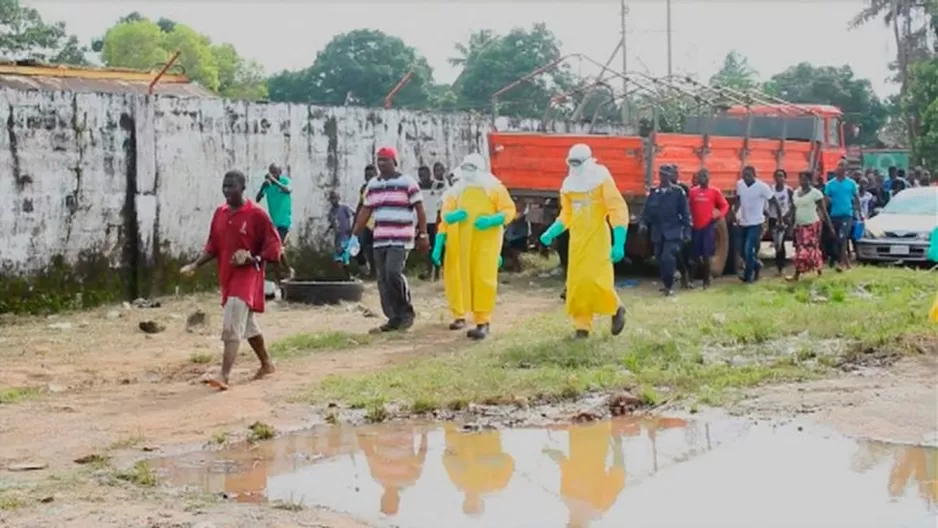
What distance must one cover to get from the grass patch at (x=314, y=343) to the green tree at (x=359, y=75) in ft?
126

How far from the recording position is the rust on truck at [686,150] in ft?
49.2

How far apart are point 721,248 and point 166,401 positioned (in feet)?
31.8

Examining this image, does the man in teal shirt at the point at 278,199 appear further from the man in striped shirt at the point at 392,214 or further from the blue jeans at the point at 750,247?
the blue jeans at the point at 750,247

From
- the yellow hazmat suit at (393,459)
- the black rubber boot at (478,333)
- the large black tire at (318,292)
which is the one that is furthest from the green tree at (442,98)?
the yellow hazmat suit at (393,459)

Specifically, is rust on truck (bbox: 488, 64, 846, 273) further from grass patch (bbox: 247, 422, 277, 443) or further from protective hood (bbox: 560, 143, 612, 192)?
grass patch (bbox: 247, 422, 277, 443)

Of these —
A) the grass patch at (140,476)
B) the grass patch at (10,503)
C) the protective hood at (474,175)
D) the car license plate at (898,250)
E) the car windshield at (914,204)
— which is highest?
the protective hood at (474,175)

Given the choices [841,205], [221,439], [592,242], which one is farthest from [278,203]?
[221,439]

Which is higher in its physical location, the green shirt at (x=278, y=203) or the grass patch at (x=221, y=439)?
the green shirt at (x=278, y=203)

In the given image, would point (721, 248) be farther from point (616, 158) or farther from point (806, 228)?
point (616, 158)

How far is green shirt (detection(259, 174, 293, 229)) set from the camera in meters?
14.2

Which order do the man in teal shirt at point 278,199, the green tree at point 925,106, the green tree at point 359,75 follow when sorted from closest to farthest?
the man in teal shirt at point 278,199 < the green tree at point 925,106 < the green tree at point 359,75

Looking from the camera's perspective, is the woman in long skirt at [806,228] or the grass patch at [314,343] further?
the woman in long skirt at [806,228]

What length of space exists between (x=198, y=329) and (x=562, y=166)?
5.63m

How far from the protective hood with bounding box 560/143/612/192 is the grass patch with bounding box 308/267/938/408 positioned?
121cm
